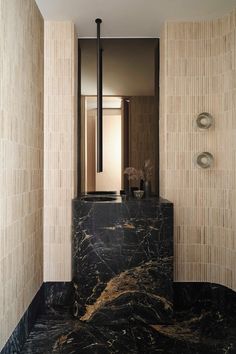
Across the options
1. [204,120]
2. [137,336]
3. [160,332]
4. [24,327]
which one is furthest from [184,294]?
[204,120]

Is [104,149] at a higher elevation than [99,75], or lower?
lower

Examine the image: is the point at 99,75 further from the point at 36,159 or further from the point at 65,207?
the point at 65,207

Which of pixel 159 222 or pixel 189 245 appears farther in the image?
pixel 189 245

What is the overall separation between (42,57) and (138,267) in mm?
1883

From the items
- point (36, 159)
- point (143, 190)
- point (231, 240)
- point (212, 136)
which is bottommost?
point (231, 240)

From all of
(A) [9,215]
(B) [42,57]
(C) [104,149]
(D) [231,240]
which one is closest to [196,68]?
(C) [104,149]

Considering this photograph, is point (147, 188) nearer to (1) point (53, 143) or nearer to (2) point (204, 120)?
(2) point (204, 120)

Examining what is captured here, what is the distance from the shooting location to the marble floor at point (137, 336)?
1988mm

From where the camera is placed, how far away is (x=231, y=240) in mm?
→ 2527

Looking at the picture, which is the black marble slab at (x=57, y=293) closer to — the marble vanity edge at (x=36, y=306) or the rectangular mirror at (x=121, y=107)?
the marble vanity edge at (x=36, y=306)

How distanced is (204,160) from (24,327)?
1883 millimetres

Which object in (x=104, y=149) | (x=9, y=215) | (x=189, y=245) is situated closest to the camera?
(x=9, y=215)

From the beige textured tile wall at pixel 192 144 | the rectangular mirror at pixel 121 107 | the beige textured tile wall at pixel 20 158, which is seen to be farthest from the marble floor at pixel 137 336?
the rectangular mirror at pixel 121 107

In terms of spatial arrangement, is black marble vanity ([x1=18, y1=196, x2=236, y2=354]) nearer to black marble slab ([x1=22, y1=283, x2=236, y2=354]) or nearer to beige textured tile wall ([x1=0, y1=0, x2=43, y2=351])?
black marble slab ([x1=22, y1=283, x2=236, y2=354])
